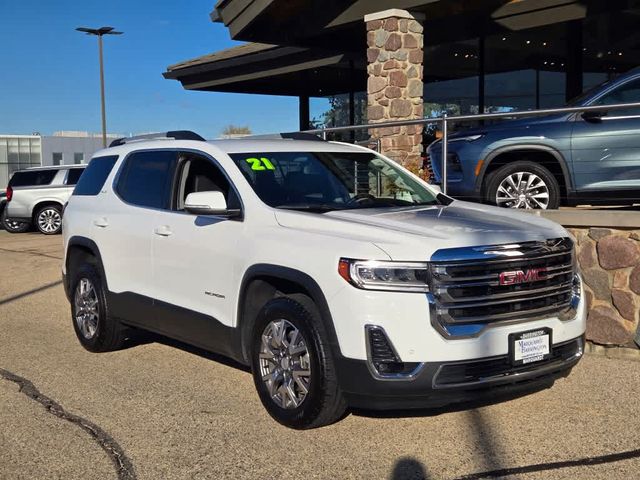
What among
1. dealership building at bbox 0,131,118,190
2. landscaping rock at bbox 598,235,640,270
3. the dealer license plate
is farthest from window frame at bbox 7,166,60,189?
dealership building at bbox 0,131,118,190

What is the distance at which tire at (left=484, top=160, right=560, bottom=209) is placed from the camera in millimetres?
7711

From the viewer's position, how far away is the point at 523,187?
310 inches

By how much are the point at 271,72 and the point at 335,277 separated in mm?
15758

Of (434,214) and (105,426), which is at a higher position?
(434,214)

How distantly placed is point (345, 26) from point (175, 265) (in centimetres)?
845

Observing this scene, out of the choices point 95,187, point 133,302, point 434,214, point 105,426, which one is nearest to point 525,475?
point 434,214

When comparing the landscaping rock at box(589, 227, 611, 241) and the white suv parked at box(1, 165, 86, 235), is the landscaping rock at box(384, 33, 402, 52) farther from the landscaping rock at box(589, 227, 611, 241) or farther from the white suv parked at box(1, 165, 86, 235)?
the white suv parked at box(1, 165, 86, 235)

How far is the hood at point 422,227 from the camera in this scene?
14.0 ft

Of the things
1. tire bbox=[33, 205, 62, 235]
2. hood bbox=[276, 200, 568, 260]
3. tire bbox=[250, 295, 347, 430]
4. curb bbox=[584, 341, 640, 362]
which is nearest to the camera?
hood bbox=[276, 200, 568, 260]

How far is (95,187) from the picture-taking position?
7078 mm

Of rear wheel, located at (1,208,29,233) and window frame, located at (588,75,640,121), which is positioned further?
rear wheel, located at (1,208,29,233)

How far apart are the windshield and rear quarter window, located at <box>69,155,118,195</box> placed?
Answer: 196cm

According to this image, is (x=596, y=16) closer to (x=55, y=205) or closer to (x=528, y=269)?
(x=528, y=269)

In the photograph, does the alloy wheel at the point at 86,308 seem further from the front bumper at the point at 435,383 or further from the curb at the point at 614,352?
the curb at the point at 614,352
